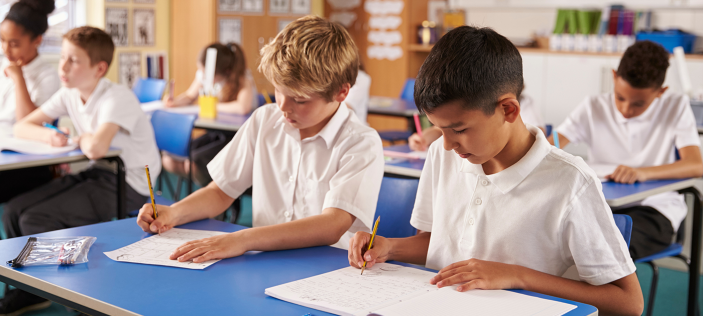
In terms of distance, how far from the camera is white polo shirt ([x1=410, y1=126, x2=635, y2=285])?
3.69 feet

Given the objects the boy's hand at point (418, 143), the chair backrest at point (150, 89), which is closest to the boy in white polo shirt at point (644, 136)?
the boy's hand at point (418, 143)

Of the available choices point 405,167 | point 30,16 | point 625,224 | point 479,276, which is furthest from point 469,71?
point 30,16

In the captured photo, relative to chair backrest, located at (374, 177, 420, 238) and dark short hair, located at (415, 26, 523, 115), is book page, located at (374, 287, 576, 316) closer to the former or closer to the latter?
dark short hair, located at (415, 26, 523, 115)

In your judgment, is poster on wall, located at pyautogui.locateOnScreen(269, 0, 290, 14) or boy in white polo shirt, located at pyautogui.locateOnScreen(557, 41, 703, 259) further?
A: poster on wall, located at pyautogui.locateOnScreen(269, 0, 290, 14)

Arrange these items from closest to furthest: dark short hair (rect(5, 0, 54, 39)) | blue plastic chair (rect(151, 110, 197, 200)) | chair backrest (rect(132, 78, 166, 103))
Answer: dark short hair (rect(5, 0, 54, 39)) < blue plastic chair (rect(151, 110, 197, 200)) < chair backrest (rect(132, 78, 166, 103))

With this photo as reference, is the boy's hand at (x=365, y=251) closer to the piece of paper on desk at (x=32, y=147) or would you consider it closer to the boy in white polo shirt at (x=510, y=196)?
the boy in white polo shirt at (x=510, y=196)

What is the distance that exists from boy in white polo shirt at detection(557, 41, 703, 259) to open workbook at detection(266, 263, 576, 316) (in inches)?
51.6

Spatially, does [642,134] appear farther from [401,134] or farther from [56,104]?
[401,134]

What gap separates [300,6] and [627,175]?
5240 mm

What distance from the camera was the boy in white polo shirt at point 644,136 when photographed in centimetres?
228

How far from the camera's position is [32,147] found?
2490 mm

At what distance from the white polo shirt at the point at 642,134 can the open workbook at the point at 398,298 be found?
156 centimetres

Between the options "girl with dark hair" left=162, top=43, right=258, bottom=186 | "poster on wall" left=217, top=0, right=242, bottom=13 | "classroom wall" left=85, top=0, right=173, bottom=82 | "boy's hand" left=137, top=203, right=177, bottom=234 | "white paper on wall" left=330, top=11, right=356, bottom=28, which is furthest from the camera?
"white paper on wall" left=330, top=11, right=356, bottom=28

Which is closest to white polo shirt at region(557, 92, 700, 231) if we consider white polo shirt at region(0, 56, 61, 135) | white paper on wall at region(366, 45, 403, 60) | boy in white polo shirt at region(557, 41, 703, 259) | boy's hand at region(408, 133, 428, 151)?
boy in white polo shirt at region(557, 41, 703, 259)
